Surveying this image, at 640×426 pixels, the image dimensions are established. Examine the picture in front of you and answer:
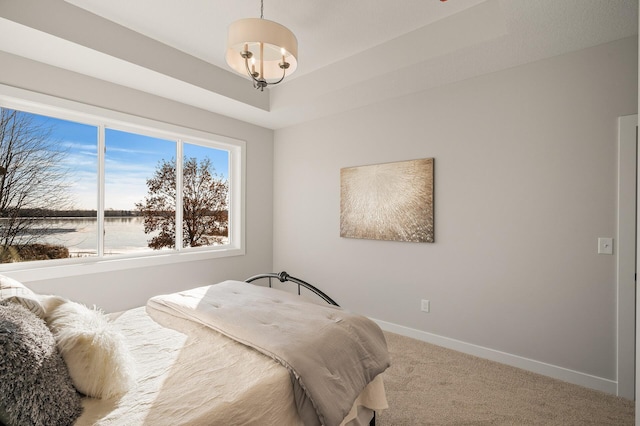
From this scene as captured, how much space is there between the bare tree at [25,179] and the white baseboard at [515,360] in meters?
3.44

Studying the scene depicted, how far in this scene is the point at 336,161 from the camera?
3.79 m

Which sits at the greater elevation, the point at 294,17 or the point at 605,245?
the point at 294,17

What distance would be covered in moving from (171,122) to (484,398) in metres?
3.78

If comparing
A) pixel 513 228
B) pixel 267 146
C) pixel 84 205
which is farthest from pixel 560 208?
pixel 84 205

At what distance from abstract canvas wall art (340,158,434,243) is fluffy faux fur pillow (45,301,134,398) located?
261 cm

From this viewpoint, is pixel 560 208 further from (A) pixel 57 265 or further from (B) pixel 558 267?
(A) pixel 57 265

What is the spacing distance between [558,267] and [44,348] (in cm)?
311

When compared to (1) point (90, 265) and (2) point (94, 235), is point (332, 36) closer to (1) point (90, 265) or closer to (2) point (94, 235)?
(2) point (94, 235)

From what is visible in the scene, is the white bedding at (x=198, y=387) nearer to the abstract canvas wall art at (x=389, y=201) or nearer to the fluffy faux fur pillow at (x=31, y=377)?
the fluffy faux fur pillow at (x=31, y=377)

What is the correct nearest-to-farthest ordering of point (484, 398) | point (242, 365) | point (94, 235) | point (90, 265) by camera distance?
point (242, 365) → point (484, 398) → point (90, 265) → point (94, 235)

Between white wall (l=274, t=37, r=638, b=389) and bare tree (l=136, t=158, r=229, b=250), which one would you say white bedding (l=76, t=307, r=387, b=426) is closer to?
white wall (l=274, t=37, r=638, b=389)

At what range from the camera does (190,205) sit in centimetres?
369

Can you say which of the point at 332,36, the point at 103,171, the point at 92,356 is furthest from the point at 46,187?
the point at 332,36

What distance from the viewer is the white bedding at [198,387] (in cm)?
102
